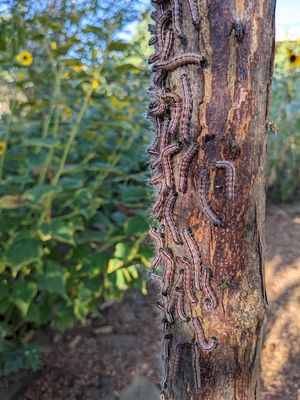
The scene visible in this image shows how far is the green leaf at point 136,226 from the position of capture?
266cm

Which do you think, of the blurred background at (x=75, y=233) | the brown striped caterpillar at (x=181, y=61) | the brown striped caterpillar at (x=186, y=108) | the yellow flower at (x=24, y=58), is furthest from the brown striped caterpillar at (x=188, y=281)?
the yellow flower at (x=24, y=58)

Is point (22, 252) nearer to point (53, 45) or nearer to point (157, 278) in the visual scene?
point (53, 45)

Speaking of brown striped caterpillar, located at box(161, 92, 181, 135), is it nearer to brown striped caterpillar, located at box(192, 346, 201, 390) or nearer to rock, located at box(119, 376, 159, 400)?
brown striped caterpillar, located at box(192, 346, 201, 390)

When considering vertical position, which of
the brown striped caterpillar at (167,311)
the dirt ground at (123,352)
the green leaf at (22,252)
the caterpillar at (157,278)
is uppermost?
the caterpillar at (157,278)

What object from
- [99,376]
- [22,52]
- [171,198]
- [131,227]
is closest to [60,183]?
[131,227]

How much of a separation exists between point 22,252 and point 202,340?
1.45 m

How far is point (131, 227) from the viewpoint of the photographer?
268cm

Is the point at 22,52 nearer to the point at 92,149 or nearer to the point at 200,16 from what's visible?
the point at 92,149

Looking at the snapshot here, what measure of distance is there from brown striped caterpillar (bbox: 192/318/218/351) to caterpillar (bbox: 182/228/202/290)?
96 mm

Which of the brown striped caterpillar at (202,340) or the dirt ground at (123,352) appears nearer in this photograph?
the brown striped caterpillar at (202,340)

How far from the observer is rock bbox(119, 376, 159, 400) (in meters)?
2.68

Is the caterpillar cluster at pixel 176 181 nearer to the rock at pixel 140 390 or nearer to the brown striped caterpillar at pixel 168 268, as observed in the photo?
the brown striped caterpillar at pixel 168 268

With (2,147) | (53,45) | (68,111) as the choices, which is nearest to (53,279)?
(2,147)

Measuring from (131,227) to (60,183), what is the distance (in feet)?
1.52
